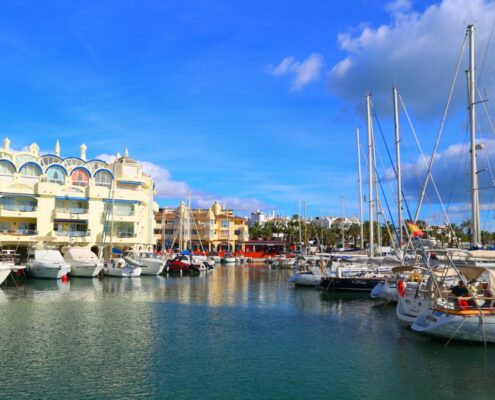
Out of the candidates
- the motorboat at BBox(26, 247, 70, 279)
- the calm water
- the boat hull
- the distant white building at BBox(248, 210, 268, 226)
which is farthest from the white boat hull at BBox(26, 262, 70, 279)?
the distant white building at BBox(248, 210, 268, 226)

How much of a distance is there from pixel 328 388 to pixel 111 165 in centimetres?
7090

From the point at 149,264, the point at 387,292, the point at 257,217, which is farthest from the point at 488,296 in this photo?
the point at 257,217

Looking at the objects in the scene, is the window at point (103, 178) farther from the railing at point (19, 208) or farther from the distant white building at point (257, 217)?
the distant white building at point (257, 217)

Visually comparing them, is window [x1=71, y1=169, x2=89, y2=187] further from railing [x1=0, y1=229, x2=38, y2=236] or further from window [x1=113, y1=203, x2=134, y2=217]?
railing [x1=0, y1=229, x2=38, y2=236]

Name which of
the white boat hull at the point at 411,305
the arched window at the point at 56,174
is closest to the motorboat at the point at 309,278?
the white boat hull at the point at 411,305

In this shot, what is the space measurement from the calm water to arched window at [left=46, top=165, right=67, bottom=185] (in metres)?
42.0

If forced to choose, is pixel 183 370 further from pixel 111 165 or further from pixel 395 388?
pixel 111 165

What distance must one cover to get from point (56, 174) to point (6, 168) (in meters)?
6.87

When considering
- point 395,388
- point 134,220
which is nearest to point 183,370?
point 395,388

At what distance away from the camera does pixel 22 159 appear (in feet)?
246

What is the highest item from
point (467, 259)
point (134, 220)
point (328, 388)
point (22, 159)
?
point (22, 159)

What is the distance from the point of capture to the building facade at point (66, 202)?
71.2m

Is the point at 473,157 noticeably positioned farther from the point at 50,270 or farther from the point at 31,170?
the point at 31,170

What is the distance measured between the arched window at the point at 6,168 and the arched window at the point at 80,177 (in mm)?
8487
